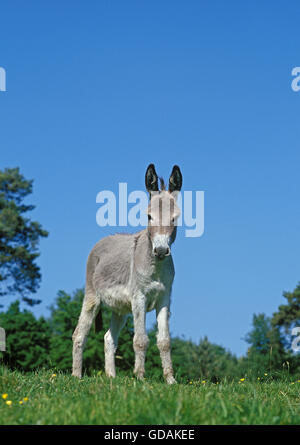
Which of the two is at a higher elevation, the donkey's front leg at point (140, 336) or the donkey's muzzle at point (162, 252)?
the donkey's muzzle at point (162, 252)

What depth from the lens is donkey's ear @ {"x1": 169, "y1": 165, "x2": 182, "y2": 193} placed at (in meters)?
10.8

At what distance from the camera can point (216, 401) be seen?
6.09 metres

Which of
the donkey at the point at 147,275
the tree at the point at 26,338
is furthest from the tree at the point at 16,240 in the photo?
the donkey at the point at 147,275

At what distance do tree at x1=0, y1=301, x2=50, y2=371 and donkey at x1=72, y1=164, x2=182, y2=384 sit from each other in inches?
677

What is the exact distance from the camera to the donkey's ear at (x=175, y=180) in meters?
10.8

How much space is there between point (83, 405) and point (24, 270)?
3619 cm

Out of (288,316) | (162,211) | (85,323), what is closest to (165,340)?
(162,211)

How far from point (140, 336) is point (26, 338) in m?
20.3

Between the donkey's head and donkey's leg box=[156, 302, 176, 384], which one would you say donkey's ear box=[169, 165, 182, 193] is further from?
donkey's leg box=[156, 302, 176, 384]

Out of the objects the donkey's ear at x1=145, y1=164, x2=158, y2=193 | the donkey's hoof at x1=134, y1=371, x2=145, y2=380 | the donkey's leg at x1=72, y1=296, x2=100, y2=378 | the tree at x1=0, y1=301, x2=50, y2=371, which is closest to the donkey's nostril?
the donkey's ear at x1=145, y1=164, x2=158, y2=193

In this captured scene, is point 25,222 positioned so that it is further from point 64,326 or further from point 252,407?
point 252,407

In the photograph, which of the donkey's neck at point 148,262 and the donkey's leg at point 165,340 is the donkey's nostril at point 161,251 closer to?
the donkey's neck at point 148,262

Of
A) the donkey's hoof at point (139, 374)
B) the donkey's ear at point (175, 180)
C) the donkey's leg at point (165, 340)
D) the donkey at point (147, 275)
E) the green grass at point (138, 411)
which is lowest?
the green grass at point (138, 411)

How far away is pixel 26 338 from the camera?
29.3 meters
